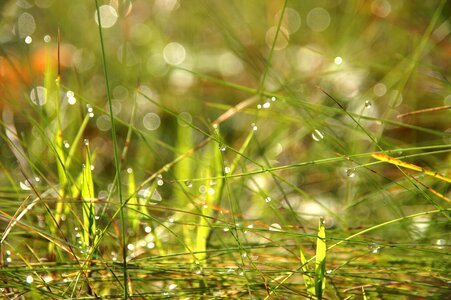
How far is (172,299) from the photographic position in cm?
109

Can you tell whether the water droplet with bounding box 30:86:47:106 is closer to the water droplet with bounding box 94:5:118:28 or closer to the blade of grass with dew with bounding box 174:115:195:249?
the blade of grass with dew with bounding box 174:115:195:249

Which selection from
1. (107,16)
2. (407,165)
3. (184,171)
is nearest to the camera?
(407,165)

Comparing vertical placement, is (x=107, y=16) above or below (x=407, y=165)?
above

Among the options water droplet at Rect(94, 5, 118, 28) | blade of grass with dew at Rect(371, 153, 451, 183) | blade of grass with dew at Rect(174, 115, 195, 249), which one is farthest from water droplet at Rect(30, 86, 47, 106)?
blade of grass with dew at Rect(371, 153, 451, 183)

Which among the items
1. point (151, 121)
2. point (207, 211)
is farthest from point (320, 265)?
point (151, 121)

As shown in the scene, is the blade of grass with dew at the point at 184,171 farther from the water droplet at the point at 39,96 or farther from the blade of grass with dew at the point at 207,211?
the water droplet at the point at 39,96

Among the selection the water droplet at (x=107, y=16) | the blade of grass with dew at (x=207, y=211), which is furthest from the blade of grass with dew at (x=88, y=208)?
the water droplet at (x=107, y=16)

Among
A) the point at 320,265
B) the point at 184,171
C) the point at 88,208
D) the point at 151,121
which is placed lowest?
the point at 320,265

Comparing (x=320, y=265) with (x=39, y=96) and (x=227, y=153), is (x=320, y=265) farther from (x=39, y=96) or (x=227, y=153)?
(x=39, y=96)

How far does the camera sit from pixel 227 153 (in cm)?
211

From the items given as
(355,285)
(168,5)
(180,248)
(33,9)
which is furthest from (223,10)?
(355,285)

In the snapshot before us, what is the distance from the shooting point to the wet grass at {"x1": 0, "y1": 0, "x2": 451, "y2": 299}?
109 centimetres

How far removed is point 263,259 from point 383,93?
3.12ft

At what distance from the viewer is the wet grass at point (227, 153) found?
1.09 meters
